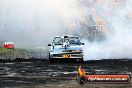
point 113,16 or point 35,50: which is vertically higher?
point 113,16

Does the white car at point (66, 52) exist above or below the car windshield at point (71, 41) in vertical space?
below

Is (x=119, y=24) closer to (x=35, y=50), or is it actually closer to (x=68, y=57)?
(x=35, y=50)

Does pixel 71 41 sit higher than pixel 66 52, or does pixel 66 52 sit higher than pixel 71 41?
pixel 71 41

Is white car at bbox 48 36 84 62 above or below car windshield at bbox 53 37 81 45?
below

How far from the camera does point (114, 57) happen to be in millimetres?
35406

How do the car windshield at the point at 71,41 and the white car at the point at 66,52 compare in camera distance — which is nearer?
the white car at the point at 66,52

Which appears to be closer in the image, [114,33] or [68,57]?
[68,57]

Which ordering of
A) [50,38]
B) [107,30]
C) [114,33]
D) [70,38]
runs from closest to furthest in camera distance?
1. [70,38]
2. [114,33]
3. [107,30]
4. [50,38]

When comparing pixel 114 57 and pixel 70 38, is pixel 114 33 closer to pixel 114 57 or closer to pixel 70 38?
pixel 114 57

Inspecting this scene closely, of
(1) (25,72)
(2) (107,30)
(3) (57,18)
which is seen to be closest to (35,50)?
(3) (57,18)

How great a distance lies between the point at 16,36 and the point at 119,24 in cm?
1437

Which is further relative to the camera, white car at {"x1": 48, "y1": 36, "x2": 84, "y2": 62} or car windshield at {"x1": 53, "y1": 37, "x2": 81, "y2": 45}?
car windshield at {"x1": 53, "y1": 37, "x2": 81, "y2": 45}

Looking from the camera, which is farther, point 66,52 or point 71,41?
point 71,41

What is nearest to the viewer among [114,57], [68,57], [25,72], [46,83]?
[46,83]
